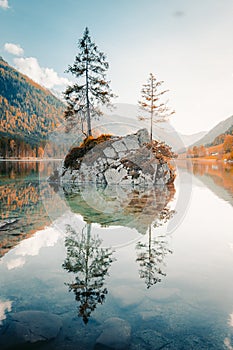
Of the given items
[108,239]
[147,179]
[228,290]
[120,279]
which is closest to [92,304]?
[120,279]

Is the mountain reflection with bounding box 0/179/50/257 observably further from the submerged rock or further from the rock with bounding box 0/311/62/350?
the submerged rock

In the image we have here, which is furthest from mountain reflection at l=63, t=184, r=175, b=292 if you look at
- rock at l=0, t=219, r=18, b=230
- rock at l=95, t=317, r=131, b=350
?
rock at l=0, t=219, r=18, b=230

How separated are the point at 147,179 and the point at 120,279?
20861mm

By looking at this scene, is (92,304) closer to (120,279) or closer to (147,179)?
(120,279)

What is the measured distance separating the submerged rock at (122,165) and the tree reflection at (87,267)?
1751cm

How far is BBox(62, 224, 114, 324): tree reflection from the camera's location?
4867mm

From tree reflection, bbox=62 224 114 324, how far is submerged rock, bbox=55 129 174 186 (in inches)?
689

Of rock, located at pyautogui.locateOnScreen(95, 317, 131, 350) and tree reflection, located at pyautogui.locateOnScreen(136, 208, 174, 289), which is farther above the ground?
rock, located at pyautogui.locateOnScreen(95, 317, 131, 350)

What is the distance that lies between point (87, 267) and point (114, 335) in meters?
2.61

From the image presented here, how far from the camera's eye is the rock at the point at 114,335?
358 cm

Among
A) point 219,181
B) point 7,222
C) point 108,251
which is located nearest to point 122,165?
point 219,181

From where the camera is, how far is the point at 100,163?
27438 millimetres

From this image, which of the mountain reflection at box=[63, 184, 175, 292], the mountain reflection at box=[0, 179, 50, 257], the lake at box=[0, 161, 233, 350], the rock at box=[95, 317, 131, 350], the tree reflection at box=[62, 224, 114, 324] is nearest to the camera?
the rock at box=[95, 317, 131, 350]

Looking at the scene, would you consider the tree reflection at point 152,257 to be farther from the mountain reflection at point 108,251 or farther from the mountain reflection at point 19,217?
the mountain reflection at point 19,217
